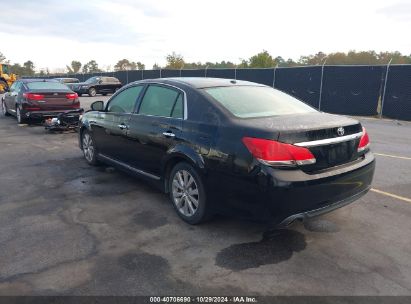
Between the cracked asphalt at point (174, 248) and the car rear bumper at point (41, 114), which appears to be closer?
the cracked asphalt at point (174, 248)

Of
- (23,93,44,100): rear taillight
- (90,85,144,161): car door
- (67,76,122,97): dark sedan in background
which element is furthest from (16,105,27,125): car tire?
(67,76,122,97): dark sedan in background

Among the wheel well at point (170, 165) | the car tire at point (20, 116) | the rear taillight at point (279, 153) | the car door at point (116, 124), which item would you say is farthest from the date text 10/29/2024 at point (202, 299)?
the car tire at point (20, 116)

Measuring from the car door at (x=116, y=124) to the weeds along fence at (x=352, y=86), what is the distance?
12.2 metres

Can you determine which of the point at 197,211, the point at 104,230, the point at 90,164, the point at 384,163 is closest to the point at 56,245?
the point at 104,230

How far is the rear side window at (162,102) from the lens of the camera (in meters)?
4.33

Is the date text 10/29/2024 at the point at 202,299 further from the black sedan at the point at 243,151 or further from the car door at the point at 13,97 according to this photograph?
the car door at the point at 13,97

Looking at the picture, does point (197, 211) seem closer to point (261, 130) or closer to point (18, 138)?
point (261, 130)

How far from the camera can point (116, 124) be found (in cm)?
550

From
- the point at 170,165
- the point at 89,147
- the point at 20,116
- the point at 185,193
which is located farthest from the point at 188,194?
the point at 20,116

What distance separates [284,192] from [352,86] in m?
15.2

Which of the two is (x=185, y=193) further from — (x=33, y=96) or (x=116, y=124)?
(x=33, y=96)

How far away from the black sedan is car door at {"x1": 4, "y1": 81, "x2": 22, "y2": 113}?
31.1 feet

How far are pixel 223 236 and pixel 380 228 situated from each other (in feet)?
5.66

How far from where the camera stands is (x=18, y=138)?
985 cm
